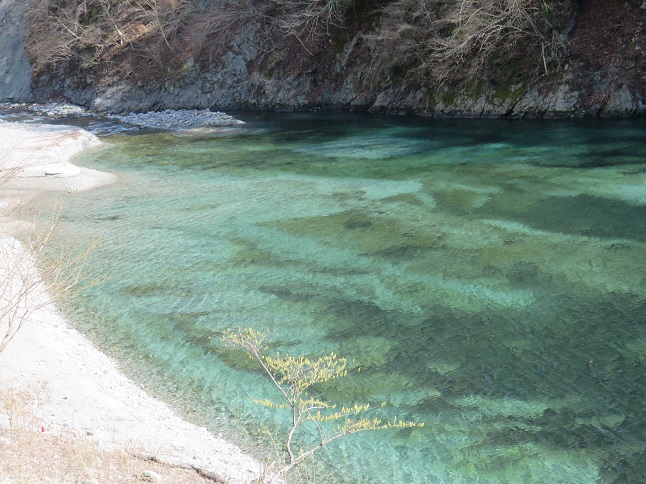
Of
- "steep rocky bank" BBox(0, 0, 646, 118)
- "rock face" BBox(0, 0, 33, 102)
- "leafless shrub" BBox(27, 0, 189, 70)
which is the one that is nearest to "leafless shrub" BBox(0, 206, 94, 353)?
"steep rocky bank" BBox(0, 0, 646, 118)

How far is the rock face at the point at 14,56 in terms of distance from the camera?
4212 centimetres

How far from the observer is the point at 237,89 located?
34.8 meters

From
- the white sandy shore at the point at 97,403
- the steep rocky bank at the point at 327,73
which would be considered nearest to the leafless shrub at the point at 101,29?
the steep rocky bank at the point at 327,73

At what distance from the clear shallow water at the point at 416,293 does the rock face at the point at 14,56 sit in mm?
26160

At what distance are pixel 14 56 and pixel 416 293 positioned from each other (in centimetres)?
4206

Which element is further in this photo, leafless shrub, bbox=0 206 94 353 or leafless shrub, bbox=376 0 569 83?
leafless shrub, bbox=376 0 569 83

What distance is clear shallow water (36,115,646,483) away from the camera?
738 centimetres

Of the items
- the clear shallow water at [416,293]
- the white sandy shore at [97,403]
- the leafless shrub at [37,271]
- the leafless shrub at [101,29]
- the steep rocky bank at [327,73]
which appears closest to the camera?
the white sandy shore at [97,403]

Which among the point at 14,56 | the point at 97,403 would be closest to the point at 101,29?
the point at 14,56

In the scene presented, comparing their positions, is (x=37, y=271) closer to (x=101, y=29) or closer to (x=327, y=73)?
(x=327, y=73)

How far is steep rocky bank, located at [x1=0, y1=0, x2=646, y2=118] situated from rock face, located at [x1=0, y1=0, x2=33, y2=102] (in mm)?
208

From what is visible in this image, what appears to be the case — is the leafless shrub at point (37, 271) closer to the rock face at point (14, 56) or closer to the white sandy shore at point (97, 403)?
the white sandy shore at point (97, 403)

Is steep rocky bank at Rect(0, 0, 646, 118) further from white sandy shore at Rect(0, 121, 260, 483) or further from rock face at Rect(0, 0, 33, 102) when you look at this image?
white sandy shore at Rect(0, 121, 260, 483)

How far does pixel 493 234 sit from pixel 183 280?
6431 millimetres
